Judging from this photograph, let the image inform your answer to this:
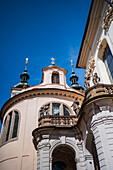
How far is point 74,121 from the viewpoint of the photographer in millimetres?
12688

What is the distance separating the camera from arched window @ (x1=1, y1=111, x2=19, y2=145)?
621 inches

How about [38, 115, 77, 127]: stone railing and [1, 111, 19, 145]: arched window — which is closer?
[38, 115, 77, 127]: stone railing

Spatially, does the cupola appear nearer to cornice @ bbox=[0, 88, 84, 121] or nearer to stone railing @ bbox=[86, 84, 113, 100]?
cornice @ bbox=[0, 88, 84, 121]

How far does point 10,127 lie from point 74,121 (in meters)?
7.01

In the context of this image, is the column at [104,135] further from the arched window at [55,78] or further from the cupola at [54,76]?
the arched window at [55,78]

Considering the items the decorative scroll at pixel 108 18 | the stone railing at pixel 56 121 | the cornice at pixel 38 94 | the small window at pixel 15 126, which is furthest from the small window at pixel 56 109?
the decorative scroll at pixel 108 18

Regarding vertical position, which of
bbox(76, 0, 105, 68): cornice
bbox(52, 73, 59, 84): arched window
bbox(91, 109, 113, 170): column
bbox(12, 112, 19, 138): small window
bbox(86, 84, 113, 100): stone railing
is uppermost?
bbox(52, 73, 59, 84): arched window

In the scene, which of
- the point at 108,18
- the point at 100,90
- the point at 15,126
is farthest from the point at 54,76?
the point at 100,90

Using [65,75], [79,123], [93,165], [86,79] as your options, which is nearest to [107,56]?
[86,79]

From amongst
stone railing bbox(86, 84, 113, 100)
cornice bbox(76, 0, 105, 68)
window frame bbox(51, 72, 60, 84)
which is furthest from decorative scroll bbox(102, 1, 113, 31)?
window frame bbox(51, 72, 60, 84)

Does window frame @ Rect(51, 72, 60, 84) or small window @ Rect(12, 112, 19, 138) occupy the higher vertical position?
window frame @ Rect(51, 72, 60, 84)

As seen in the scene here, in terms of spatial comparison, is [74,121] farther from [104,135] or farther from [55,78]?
[55,78]

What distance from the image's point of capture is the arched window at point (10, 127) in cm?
1577

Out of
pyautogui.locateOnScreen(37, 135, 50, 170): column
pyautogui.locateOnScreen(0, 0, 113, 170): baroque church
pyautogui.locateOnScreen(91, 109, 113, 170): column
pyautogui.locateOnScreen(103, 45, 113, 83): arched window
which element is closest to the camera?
pyautogui.locateOnScreen(91, 109, 113, 170): column
